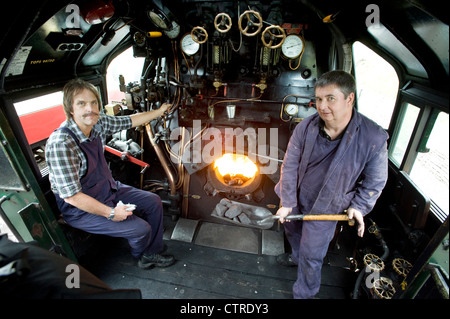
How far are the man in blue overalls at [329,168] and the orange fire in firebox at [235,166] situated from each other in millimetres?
1246

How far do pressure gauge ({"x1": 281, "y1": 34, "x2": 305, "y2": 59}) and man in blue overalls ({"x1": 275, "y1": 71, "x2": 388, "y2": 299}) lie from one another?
117 cm

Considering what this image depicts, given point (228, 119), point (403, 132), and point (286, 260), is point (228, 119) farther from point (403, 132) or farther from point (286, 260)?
point (403, 132)

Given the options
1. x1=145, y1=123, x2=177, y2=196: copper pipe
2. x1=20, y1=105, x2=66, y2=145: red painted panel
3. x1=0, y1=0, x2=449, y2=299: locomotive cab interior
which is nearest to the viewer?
x1=0, y1=0, x2=449, y2=299: locomotive cab interior

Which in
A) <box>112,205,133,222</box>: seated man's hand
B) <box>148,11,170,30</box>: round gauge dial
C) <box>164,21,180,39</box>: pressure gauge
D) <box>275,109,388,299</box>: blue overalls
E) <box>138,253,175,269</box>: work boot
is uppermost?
<box>148,11,170,30</box>: round gauge dial

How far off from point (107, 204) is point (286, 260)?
2.30m

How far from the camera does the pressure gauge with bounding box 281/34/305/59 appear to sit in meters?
2.88

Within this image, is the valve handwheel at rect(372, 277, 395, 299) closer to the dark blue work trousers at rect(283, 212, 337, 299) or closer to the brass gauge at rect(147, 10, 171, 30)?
the dark blue work trousers at rect(283, 212, 337, 299)

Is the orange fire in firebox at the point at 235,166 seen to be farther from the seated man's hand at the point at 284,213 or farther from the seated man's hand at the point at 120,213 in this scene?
the seated man's hand at the point at 120,213

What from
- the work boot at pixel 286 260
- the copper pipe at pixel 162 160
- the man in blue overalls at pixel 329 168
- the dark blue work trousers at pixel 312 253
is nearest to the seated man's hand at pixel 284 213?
the man in blue overalls at pixel 329 168

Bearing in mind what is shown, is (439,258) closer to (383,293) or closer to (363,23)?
(383,293)

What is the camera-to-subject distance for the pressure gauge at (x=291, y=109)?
10.7 ft

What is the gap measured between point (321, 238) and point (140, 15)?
3.56 metres

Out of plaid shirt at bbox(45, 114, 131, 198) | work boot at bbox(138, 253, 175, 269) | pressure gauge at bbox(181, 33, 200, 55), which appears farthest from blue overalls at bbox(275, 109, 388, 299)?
plaid shirt at bbox(45, 114, 131, 198)

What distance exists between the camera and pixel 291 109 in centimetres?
328
